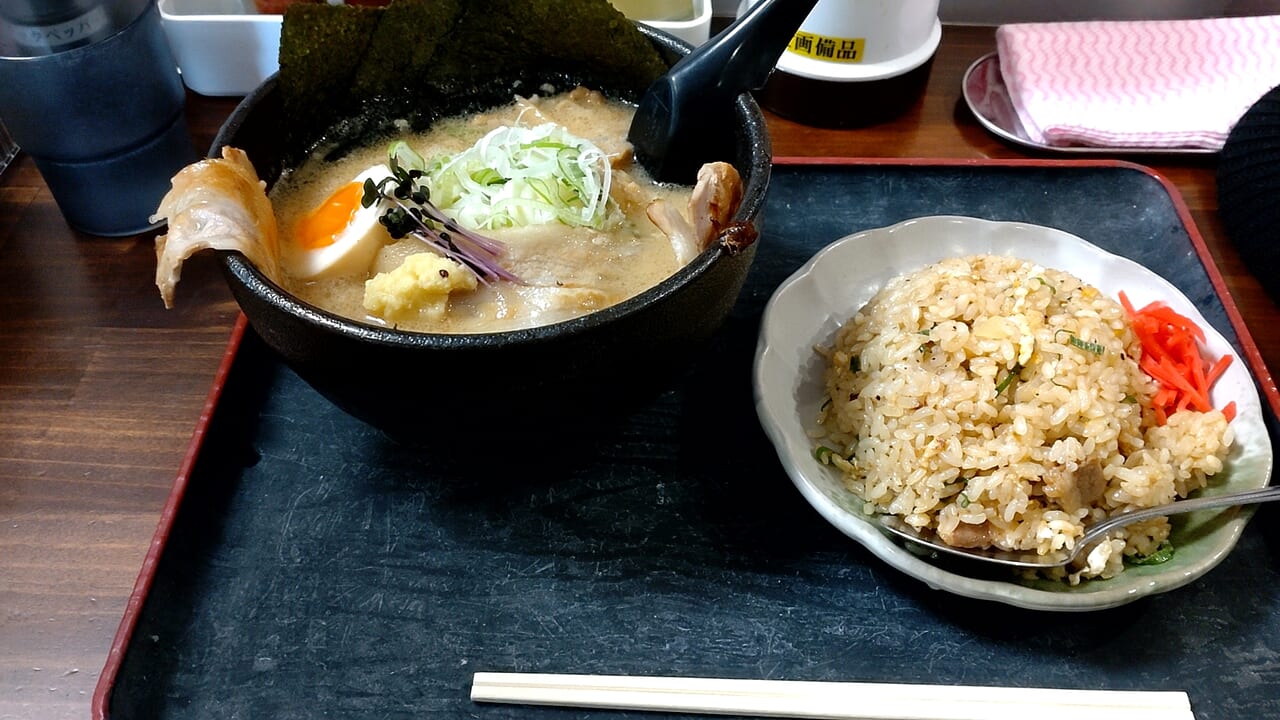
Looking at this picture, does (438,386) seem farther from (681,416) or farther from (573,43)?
(573,43)

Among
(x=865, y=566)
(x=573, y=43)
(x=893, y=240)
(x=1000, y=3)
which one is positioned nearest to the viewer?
(x=865, y=566)

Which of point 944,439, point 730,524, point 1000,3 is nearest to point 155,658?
point 730,524

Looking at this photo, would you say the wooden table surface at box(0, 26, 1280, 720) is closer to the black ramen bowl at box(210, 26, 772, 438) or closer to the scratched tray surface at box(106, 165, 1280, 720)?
the scratched tray surface at box(106, 165, 1280, 720)

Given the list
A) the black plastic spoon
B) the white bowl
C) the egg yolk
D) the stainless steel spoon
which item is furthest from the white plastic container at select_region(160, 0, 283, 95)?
the stainless steel spoon

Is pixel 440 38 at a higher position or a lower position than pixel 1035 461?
higher

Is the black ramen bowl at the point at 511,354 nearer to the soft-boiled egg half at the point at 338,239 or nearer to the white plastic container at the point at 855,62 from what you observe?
the soft-boiled egg half at the point at 338,239

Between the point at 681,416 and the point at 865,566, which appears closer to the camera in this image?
the point at 865,566

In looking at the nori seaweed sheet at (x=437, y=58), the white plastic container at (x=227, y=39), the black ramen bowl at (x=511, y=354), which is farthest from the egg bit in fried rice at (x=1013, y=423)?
the white plastic container at (x=227, y=39)
